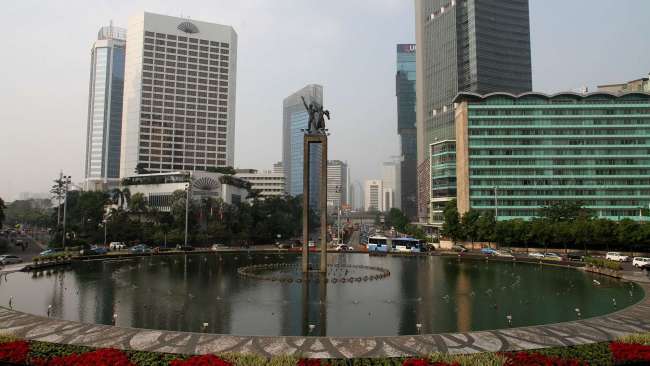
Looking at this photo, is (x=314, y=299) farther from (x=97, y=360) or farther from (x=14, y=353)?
(x=14, y=353)

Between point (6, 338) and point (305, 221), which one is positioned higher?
point (305, 221)

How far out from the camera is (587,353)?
20.1 meters

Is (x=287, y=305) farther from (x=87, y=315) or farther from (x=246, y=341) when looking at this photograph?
(x=87, y=315)

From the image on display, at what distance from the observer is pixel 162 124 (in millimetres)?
175625

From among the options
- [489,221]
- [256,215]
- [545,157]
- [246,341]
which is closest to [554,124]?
[545,157]

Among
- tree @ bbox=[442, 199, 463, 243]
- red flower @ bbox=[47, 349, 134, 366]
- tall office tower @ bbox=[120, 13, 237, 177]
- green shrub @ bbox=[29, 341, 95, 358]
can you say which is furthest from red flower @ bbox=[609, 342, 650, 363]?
tall office tower @ bbox=[120, 13, 237, 177]

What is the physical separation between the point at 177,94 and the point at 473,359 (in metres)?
179

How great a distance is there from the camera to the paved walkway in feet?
70.8

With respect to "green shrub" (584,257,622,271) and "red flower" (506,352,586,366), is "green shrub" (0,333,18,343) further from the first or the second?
"green shrub" (584,257,622,271)

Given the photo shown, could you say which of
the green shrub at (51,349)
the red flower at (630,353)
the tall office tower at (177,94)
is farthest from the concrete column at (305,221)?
the tall office tower at (177,94)

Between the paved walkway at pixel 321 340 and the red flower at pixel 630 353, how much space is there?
368 centimetres

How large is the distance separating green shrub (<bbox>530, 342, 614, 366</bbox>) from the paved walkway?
5.22 ft

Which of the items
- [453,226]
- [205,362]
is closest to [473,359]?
[205,362]

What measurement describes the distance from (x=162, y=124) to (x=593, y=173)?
153 metres
